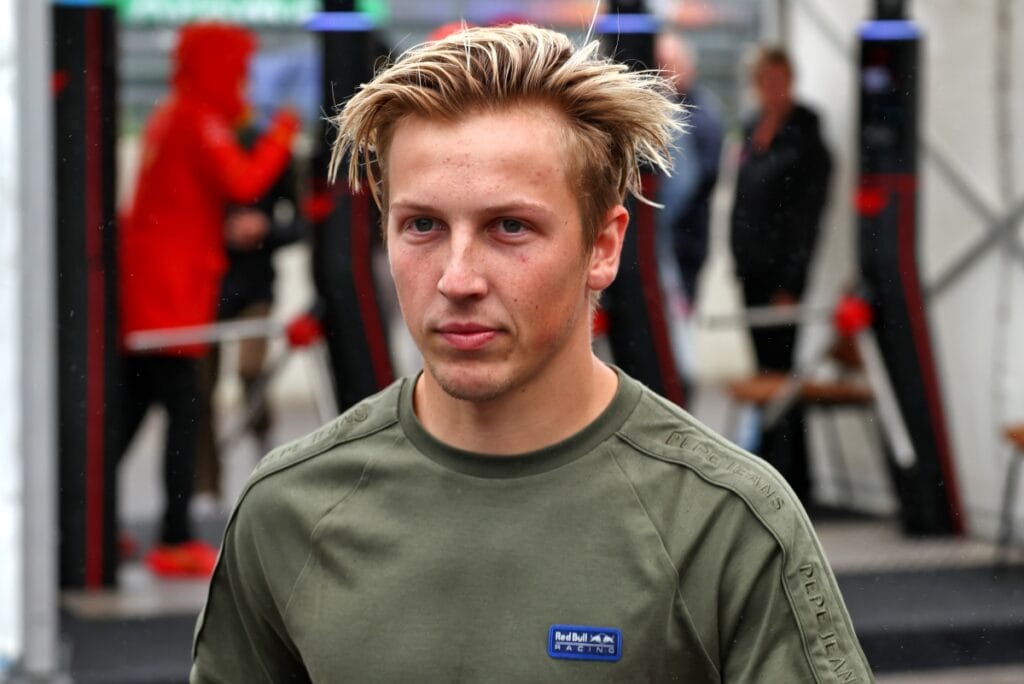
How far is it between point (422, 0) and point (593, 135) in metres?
8.92

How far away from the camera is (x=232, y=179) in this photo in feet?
20.2

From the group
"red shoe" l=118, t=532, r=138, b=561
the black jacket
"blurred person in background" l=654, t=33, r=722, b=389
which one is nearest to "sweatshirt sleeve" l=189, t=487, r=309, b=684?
"red shoe" l=118, t=532, r=138, b=561

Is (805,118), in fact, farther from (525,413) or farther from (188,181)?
(525,413)

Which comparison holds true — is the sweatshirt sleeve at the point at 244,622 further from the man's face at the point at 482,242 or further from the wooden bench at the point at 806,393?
the wooden bench at the point at 806,393

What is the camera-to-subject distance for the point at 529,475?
196cm

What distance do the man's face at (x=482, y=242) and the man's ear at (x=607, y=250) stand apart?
66 mm

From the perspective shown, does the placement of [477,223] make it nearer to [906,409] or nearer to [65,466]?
[65,466]

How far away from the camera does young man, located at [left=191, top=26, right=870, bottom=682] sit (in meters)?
1.88

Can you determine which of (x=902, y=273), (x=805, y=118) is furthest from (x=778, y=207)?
(x=902, y=273)

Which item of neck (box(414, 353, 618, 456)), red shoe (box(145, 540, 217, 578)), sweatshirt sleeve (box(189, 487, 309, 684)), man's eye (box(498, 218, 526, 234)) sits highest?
man's eye (box(498, 218, 526, 234))

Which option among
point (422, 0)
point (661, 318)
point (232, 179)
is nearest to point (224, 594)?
point (232, 179)

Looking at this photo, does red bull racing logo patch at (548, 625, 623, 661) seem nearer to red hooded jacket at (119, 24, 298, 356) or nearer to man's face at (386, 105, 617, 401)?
man's face at (386, 105, 617, 401)

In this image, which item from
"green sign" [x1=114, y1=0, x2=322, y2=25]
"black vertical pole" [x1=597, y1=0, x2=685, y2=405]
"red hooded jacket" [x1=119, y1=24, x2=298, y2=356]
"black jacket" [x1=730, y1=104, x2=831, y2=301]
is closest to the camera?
"red hooded jacket" [x1=119, y1=24, x2=298, y2=356]

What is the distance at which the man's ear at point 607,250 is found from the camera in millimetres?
2023
